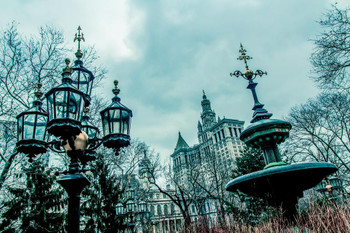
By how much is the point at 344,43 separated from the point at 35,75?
16.7 m

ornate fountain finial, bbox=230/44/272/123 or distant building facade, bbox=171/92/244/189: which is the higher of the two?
distant building facade, bbox=171/92/244/189

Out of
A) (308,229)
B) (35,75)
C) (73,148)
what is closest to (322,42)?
(308,229)

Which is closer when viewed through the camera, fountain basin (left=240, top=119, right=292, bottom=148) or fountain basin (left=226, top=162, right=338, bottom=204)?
fountain basin (left=226, top=162, right=338, bottom=204)

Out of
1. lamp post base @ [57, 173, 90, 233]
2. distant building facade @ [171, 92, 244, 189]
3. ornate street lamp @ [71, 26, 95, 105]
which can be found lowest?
lamp post base @ [57, 173, 90, 233]

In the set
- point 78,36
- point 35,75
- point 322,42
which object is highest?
point 35,75

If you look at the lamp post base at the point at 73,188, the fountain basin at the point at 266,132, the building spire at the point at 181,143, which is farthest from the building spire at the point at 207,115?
the lamp post base at the point at 73,188

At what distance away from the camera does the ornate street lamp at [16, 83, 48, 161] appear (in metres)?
4.94

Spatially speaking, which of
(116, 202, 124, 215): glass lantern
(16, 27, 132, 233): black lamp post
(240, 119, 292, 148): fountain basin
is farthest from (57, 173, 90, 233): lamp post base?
(116, 202, 124, 215): glass lantern

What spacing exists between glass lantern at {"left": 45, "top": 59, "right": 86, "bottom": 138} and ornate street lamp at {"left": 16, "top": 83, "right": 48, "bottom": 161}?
48.4 inches

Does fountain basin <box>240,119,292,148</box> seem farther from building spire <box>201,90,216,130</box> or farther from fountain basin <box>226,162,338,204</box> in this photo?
building spire <box>201,90,216,130</box>

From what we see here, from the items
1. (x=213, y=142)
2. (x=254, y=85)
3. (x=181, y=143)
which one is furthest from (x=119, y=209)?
(x=181, y=143)

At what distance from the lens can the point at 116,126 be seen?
511 centimetres

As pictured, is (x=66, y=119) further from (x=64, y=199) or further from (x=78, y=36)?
(x=64, y=199)

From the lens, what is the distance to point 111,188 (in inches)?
563
